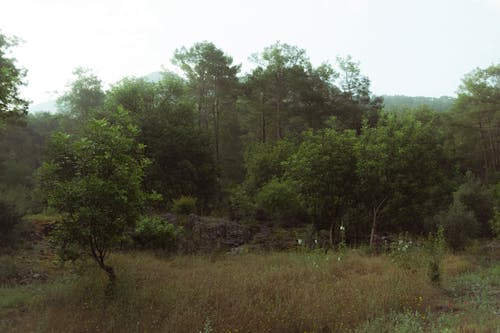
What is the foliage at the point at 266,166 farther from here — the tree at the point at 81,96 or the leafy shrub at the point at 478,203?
the tree at the point at 81,96

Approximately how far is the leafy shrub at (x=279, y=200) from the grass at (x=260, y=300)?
8114 millimetres

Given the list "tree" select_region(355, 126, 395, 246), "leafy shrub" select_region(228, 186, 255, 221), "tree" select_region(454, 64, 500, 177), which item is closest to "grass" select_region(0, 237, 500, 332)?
"tree" select_region(355, 126, 395, 246)

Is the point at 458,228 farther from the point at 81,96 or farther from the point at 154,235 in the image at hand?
the point at 81,96

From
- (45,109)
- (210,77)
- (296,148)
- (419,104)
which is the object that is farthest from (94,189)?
(45,109)

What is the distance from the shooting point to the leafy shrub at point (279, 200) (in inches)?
702

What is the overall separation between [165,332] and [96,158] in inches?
134

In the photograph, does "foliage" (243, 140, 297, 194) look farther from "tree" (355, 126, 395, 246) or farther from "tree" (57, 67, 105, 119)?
"tree" (57, 67, 105, 119)

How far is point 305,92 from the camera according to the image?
3247cm

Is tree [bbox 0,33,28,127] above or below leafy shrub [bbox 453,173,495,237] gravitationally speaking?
above

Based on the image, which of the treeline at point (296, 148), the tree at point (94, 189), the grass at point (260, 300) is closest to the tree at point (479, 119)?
the treeline at point (296, 148)

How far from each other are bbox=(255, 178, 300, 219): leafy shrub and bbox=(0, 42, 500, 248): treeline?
0.06 metres

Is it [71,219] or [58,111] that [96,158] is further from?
[58,111]

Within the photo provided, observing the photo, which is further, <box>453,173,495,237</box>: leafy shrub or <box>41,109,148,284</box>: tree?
<box>453,173,495,237</box>: leafy shrub

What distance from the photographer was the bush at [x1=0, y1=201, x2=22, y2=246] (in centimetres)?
1107
